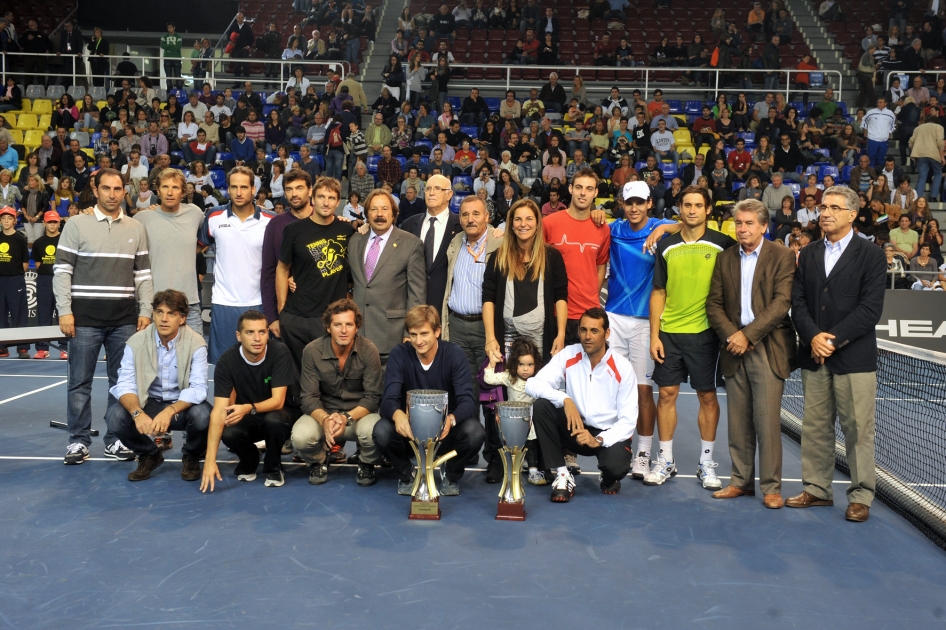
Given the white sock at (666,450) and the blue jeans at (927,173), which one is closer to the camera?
the white sock at (666,450)

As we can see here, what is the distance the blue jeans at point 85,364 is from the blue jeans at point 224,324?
0.59 metres

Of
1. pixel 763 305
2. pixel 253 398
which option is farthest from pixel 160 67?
pixel 763 305

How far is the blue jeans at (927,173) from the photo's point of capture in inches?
697

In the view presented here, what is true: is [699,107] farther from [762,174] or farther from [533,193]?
[533,193]

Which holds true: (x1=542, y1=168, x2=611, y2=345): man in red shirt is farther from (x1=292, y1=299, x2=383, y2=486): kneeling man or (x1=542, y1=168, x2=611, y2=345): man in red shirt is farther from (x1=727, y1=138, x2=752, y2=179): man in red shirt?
(x1=727, y1=138, x2=752, y2=179): man in red shirt

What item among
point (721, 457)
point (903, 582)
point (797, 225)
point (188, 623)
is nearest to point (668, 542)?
point (903, 582)

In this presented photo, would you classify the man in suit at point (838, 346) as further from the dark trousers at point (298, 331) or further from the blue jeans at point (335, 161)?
the blue jeans at point (335, 161)

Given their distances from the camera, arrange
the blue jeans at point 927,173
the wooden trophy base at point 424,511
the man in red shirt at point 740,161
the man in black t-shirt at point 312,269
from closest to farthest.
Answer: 1. the wooden trophy base at point 424,511
2. the man in black t-shirt at point 312,269
3. the man in red shirt at point 740,161
4. the blue jeans at point 927,173

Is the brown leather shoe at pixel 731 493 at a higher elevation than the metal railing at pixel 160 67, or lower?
lower

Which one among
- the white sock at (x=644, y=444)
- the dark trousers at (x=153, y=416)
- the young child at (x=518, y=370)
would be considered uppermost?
the young child at (x=518, y=370)

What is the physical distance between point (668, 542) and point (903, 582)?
1201mm

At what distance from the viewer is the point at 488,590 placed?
13.9ft

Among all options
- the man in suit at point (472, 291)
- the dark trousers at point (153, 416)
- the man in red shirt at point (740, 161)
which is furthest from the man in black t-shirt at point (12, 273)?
the man in red shirt at point (740, 161)

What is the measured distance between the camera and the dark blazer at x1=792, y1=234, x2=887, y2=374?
5.38 m
